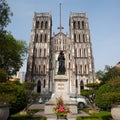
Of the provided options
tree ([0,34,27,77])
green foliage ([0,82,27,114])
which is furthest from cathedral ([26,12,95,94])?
green foliage ([0,82,27,114])

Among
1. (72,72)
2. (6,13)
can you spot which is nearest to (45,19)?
(72,72)

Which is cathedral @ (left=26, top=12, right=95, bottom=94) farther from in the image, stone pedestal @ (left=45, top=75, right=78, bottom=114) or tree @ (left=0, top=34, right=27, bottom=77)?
stone pedestal @ (left=45, top=75, right=78, bottom=114)

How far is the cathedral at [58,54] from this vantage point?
52.7 metres

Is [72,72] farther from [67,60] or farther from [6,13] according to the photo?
[6,13]

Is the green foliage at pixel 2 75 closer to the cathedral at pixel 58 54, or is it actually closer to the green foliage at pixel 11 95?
the green foliage at pixel 11 95

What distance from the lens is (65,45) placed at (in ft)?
185

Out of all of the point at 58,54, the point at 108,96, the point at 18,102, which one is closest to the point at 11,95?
the point at 18,102

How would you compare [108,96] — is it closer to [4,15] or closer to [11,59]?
[4,15]

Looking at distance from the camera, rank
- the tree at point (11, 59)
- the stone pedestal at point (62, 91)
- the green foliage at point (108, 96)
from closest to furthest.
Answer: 1. the green foliage at point (108, 96)
2. the stone pedestal at point (62, 91)
3. the tree at point (11, 59)

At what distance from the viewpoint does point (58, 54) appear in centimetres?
5538

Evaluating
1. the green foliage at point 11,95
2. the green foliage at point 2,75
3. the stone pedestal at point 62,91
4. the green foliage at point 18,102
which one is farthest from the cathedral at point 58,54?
the green foliage at point 2,75

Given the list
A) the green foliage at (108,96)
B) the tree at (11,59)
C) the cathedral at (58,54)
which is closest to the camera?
the green foliage at (108,96)

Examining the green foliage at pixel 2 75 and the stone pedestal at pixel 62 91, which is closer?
the green foliage at pixel 2 75

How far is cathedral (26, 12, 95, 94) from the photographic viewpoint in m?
52.7
